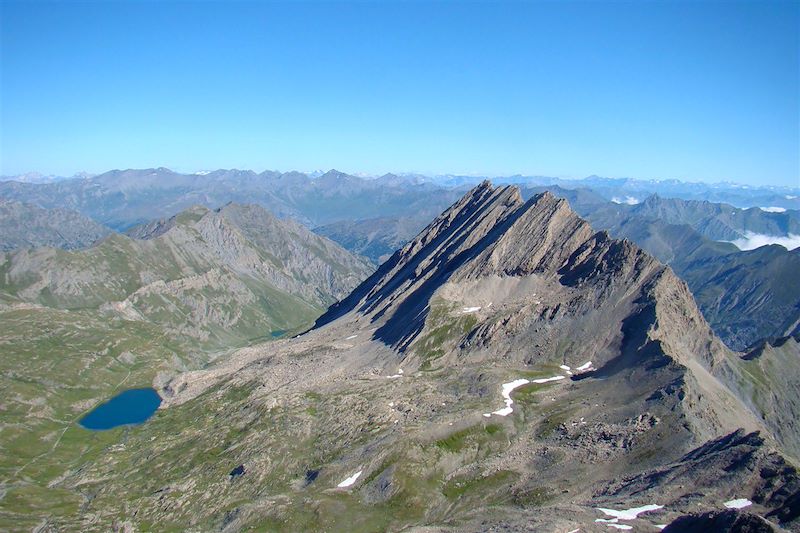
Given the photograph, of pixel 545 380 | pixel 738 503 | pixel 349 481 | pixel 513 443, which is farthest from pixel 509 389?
pixel 738 503

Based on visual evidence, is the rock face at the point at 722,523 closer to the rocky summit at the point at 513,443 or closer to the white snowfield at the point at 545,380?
the rocky summit at the point at 513,443

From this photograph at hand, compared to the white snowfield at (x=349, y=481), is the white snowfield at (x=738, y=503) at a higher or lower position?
higher

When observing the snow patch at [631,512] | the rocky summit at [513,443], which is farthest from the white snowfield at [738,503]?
the snow patch at [631,512]

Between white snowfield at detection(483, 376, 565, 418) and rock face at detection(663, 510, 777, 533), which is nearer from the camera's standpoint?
rock face at detection(663, 510, 777, 533)

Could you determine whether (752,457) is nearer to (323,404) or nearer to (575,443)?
(575,443)

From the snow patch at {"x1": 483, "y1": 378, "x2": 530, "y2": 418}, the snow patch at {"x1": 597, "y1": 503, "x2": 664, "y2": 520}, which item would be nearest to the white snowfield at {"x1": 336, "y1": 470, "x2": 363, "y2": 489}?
the snow patch at {"x1": 483, "y1": 378, "x2": 530, "y2": 418}

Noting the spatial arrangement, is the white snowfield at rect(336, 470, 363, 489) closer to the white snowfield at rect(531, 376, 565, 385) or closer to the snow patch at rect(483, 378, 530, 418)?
the snow patch at rect(483, 378, 530, 418)

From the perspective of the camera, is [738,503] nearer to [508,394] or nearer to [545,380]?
[508,394]

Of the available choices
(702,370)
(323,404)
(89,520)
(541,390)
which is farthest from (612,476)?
(89,520)
